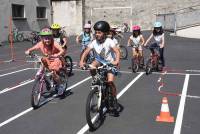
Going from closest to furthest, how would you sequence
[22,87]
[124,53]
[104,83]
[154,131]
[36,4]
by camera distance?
1. [154,131]
2. [104,83]
3. [22,87]
4. [124,53]
5. [36,4]

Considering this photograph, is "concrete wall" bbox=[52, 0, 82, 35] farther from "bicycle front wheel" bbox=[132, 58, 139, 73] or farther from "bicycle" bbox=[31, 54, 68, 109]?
"bicycle" bbox=[31, 54, 68, 109]

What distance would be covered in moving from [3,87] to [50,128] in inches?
173

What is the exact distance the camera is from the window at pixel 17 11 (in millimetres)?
30259

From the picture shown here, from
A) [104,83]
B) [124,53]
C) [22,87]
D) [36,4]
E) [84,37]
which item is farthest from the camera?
[36,4]

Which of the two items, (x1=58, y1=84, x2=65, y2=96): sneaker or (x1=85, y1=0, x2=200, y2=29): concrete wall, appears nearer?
(x1=58, y1=84, x2=65, y2=96): sneaker

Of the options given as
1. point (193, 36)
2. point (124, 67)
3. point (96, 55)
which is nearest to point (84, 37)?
point (124, 67)

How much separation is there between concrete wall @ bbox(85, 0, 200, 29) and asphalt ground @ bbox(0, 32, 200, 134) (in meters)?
32.2

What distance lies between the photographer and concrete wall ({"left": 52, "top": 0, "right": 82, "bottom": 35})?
1564 inches

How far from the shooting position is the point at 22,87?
33.4 ft

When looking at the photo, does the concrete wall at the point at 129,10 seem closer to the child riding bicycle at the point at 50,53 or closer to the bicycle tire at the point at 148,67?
the bicycle tire at the point at 148,67

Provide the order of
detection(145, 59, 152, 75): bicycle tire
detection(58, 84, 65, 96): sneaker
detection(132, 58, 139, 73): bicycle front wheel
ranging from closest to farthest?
1. detection(58, 84, 65, 96): sneaker
2. detection(145, 59, 152, 75): bicycle tire
3. detection(132, 58, 139, 73): bicycle front wheel

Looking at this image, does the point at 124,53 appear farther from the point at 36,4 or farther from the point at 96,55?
the point at 36,4

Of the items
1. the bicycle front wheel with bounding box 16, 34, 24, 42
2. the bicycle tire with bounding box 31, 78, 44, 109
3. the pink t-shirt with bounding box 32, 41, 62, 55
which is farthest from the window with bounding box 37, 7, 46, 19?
the bicycle tire with bounding box 31, 78, 44, 109

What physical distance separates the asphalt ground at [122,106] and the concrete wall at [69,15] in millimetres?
27626
